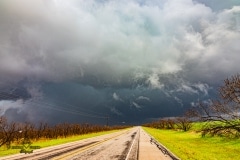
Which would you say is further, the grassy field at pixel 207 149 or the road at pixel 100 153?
the grassy field at pixel 207 149

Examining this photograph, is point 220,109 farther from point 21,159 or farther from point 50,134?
point 50,134

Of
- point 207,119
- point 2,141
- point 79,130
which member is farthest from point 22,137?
point 79,130

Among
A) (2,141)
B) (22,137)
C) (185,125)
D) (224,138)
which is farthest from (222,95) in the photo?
(185,125)

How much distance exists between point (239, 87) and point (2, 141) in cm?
2512

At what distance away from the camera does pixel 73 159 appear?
677 inches

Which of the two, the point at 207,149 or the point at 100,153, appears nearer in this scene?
the point at 100,153

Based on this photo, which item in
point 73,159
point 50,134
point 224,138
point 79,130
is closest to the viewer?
point 73,159

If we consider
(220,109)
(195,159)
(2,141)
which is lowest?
(195,159)

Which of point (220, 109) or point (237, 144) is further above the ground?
point (220, 109)

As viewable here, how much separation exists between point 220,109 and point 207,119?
207 cm

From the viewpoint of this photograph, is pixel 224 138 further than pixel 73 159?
Yes

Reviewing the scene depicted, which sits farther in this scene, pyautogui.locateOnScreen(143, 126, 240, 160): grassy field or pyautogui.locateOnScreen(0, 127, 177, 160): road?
pyautogui.locateOnScreen(143, 126, 240, 160): grassy field

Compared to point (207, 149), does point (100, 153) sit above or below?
below

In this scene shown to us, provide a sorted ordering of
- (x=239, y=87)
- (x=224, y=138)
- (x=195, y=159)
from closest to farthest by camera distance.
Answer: (x=195, y=159) → (x=239, y=87) → (x=224, y=138)
